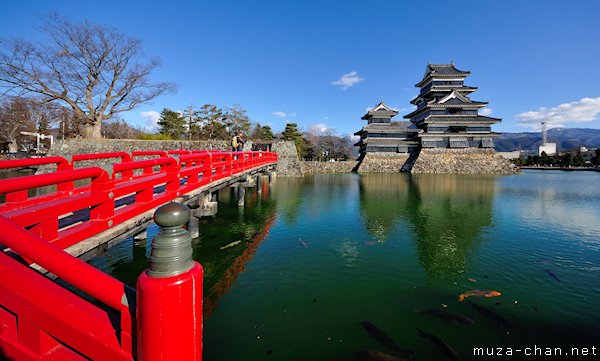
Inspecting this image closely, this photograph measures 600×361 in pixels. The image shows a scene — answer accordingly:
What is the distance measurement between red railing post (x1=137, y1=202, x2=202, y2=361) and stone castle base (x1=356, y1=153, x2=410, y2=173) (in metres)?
34.7

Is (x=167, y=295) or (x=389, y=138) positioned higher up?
(x=389, y=138)

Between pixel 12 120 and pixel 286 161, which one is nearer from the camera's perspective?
pixel 286 161

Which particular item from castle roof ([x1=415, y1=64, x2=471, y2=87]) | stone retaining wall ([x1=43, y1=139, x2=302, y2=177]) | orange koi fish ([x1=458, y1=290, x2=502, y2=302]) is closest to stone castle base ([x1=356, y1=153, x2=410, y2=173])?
stone retaining wall ([x1=43, y1=139, x2=302, y2=177])

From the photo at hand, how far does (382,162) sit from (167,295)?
36202 millimetres

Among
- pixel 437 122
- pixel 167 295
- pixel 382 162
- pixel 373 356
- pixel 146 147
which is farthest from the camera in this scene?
pixel 382 162

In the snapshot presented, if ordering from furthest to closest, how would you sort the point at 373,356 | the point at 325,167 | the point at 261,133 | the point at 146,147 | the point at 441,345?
the point at 261,133, the point at 325,167, the point at 146,147, the point at 441,345, the point at 373,356

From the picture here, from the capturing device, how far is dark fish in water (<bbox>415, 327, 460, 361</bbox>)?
3.14m

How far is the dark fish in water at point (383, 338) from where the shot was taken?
318 cm

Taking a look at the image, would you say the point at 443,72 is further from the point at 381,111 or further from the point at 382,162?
the point at 382,162

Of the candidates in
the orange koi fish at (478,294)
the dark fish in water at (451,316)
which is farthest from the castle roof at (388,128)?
the dark fish in water at (451,316)

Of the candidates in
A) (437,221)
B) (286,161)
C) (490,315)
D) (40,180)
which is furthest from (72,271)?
(286,161)

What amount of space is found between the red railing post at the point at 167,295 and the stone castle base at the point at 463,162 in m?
35.0

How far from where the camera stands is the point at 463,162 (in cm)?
3294

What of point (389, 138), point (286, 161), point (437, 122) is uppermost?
point (437, 122)
